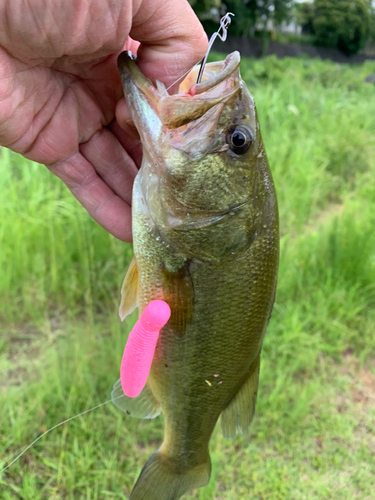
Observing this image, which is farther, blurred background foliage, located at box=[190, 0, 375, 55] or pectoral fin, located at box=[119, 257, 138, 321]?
blurred background foliage, located at box=[190, 0, 375, 55]

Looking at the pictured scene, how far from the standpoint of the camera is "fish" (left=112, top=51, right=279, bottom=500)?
1.13 metres

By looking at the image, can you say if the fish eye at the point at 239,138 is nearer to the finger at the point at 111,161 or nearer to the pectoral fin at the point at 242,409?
the finger at the point at 111,161

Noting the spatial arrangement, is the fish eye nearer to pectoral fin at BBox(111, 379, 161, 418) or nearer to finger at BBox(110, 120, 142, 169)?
finger at BBox(110, 120, 142, 169)

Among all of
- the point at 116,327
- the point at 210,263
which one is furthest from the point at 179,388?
the point at 116,327

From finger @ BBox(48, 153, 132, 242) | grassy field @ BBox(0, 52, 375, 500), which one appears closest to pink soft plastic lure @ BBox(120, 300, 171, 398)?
finger @ BBox(48, 153, 132, 242)

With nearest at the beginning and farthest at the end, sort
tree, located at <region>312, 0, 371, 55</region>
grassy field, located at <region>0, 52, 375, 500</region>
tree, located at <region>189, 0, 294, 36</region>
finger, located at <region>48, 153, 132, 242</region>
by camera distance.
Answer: finger, located at <region>48, 153, 132, 242</region> → grassy field, located at <region>0, 52, 375, 500</region> → tree, located at <region>189, 0, 294, 36</region> → tree, located at <region>312, 0, 371, 55</region>

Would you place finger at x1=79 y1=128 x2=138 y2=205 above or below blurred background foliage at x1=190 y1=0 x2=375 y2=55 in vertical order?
above

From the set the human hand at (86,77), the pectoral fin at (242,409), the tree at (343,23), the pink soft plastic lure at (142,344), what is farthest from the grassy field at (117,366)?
the tree at (343,23)

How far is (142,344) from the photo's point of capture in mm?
1041

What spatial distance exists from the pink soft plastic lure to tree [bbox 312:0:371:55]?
3209 cm

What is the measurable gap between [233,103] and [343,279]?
267cm

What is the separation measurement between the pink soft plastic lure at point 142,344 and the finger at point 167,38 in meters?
0.85

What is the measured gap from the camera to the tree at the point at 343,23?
26.3m

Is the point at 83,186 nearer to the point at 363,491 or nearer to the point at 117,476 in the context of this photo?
the point at 117,476
